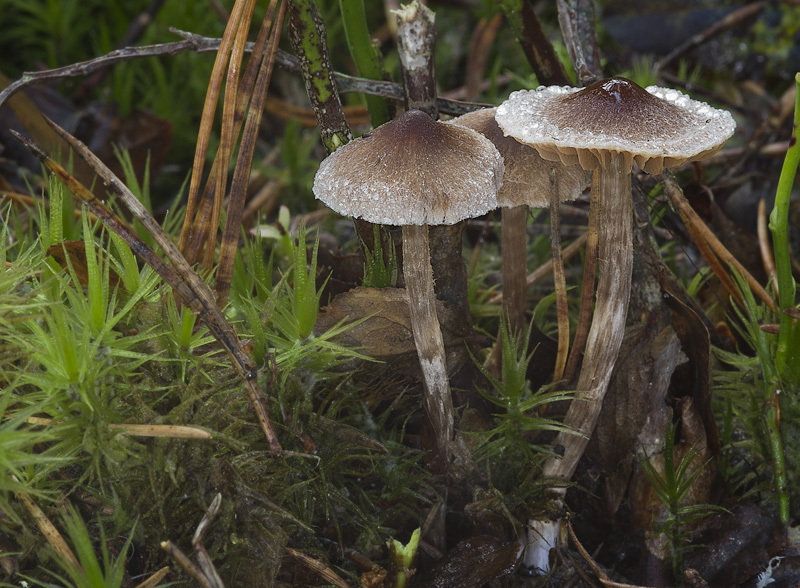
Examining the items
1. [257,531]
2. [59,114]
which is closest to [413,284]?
[257,531]

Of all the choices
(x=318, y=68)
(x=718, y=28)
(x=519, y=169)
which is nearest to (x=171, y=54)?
(x=318, y=68)

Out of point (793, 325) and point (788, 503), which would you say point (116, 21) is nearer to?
point (793, 325)

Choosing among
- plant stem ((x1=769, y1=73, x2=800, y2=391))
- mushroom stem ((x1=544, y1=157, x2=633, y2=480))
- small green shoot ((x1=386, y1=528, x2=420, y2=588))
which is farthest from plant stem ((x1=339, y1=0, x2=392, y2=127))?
small green shoot ((x1=386, y1=528, x2=420, y2=588))

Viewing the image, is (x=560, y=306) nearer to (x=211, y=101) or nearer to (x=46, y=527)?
(x=211, y=101)

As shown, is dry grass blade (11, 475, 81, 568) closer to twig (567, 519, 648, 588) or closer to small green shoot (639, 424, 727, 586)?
twig (567, 519, 648, 588)

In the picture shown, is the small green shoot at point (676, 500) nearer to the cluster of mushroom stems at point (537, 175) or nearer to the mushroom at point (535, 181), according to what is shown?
the cluster of mushroom stems at point (537, 175)

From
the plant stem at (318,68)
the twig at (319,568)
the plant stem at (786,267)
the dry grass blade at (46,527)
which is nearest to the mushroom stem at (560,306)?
the plant stem at (786,267)
